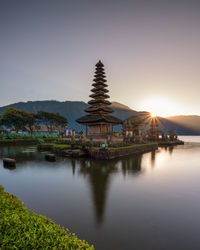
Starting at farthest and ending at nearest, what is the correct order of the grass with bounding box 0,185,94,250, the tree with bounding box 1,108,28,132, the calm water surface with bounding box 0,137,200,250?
the tree with bounding box 1,108,28,132
the calm water surface with bounding box 0,137,200,250
the grass with bounding box 0,185,94,250

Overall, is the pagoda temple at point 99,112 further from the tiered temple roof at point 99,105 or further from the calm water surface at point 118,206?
the calm water surface at point 118,206

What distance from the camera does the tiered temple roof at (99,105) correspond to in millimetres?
34731

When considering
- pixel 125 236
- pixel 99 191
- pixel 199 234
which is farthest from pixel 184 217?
pixel 99 191

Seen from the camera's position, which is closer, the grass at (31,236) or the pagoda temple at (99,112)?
the grass at (31,236)

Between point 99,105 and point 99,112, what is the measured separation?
96.4 inches

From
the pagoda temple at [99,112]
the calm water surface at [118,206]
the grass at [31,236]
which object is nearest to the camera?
the grass at [31,236]

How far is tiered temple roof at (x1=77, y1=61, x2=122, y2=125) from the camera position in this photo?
114 ft

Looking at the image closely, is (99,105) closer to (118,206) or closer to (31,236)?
(118,206)

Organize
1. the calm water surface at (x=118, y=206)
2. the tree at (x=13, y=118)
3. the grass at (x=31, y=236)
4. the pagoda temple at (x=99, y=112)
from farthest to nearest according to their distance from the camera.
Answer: the tree at (x=13, y=118) < the pagoda temple at (x=99, y=112) < the calm water surface at (x=118, y=206) < the grass at (x=31, y=236)

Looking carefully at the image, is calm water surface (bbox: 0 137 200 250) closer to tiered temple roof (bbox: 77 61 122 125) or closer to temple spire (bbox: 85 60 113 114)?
tiered temple roof (bbox: 77 61 122 125)

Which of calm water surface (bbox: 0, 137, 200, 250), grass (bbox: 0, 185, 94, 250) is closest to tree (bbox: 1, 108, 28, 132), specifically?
calm water surface (bbox: 0, 137, 200, 250)

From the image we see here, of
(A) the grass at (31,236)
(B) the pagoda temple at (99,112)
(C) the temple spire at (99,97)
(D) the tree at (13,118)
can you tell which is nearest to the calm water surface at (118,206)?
(A) the grass at (31,236)

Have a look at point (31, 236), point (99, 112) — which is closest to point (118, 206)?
point (31, 236)

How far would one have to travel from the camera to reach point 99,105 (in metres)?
38.2
